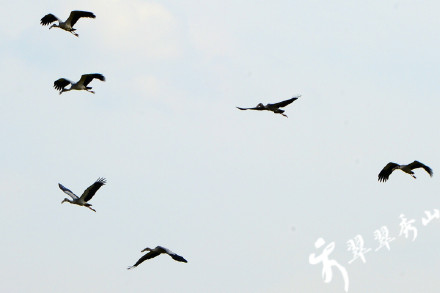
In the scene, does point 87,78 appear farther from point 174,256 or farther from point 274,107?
point 174,256

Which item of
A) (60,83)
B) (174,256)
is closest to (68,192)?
(60,83)

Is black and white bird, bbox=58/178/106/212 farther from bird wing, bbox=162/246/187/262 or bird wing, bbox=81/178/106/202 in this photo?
bird wing, bbox=162/246/187/262

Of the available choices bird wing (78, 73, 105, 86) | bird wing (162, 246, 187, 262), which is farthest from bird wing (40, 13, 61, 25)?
bird wing (162, 246, 187, 262)

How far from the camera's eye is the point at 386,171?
42719 mm

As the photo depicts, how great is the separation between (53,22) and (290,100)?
40.4 feet

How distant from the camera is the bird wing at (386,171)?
42.5 m

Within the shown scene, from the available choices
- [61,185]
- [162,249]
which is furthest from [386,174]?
[61,185]

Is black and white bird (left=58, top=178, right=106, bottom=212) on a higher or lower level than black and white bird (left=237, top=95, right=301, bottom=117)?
lower

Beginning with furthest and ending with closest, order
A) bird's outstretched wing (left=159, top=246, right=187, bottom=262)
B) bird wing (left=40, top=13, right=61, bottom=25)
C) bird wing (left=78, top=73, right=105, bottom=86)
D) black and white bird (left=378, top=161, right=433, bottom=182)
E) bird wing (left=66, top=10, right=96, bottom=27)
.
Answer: bird wing (left=40, top=13, right=61, bottom=25), bird wing (left=78, top=73, right=105, bottom=86), bird wing (left=66, top=10, right=96, bottom=27), black and white bird (left=378, top=161, right=433, bottom=182), bird's outstretched wing (left=159, top=246, right=187, bottom=262)

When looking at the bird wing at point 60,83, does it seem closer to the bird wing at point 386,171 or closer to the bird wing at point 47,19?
the bird wing at point 47,19

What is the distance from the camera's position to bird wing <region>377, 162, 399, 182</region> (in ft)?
139

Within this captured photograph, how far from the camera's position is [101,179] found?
43.2 m

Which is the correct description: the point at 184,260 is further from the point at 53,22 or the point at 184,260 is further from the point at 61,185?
the point at 53,22

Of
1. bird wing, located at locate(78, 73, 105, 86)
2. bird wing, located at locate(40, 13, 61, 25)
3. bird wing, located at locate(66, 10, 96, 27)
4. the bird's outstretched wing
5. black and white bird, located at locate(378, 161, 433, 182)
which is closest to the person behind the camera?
the bird's outstretched wing
